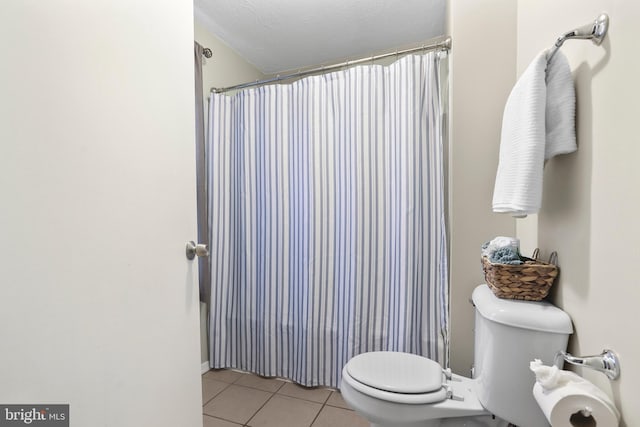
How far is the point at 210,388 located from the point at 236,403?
0.26 meters

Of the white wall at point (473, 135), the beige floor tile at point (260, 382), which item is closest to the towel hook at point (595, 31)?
the white wall at point (473, 135)

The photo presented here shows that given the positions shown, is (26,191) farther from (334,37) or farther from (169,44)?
(334,37)

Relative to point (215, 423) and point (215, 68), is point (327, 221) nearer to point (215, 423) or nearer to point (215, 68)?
point (215, 423)

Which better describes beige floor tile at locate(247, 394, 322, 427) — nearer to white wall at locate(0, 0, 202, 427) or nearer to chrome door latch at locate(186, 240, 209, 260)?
white wall at locate(0, 0, 202, 427)

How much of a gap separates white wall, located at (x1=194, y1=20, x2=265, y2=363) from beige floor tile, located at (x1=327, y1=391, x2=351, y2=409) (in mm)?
866

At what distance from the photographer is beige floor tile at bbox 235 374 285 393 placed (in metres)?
1.82

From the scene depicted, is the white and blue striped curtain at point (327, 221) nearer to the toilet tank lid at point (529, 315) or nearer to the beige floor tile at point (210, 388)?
the beige floor tile at point (210, 388)

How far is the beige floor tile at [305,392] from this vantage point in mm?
1704

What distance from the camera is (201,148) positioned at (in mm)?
1953

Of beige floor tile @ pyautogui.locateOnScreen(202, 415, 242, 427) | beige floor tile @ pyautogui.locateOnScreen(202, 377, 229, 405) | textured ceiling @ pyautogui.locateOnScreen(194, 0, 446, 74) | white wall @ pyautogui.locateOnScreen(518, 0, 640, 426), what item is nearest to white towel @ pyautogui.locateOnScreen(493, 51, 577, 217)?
white wall @ pyautogui.locateOnScreen(518, 0, 640, 426)

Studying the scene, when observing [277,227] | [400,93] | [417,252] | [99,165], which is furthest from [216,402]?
[400,93]

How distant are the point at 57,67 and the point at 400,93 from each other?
1467 mm

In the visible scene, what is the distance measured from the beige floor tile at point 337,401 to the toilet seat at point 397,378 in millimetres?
568

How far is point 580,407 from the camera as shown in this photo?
0.61 m
